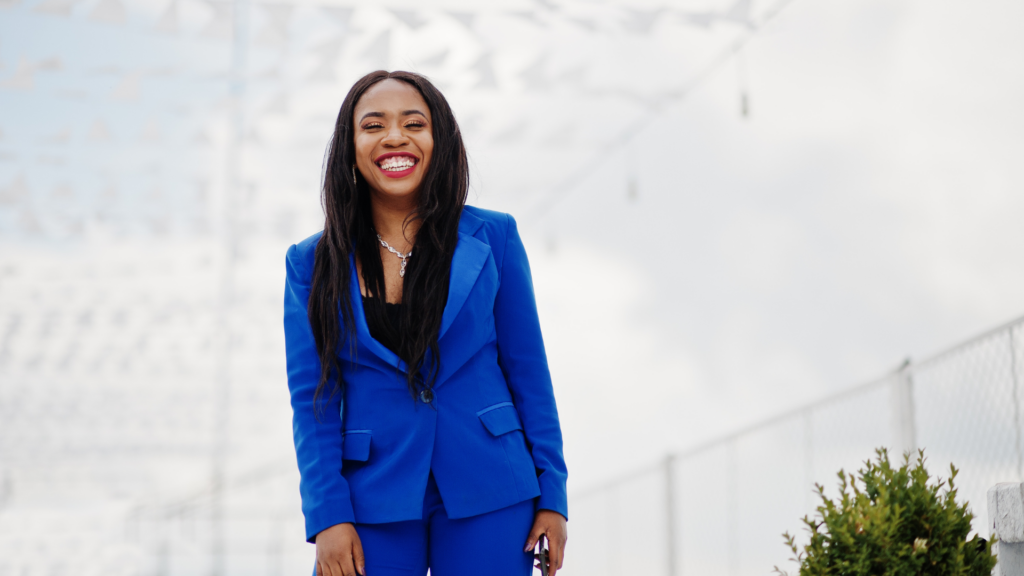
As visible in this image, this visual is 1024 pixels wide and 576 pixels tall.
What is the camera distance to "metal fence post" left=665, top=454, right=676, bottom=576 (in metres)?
6.22

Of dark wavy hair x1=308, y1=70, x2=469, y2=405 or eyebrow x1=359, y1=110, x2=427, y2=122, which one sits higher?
eyebrow x1=359, y1=110, x2=427, y2=122

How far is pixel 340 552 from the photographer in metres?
1.79

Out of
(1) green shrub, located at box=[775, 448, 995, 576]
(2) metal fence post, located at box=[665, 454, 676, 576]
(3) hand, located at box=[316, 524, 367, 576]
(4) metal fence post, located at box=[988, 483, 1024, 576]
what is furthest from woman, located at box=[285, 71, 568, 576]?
(2) metal fence post, located at box=[665, 454, 676, 576]

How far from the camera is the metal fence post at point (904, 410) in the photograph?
425 centimetres

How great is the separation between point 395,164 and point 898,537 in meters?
1.20

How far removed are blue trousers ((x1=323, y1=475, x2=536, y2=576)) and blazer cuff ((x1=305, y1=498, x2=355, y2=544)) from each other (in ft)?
0.17

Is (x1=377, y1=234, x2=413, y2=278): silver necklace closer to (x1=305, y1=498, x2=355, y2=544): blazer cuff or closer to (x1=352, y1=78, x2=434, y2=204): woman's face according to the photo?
(x1=352, y1=78, x2=434, y2=204): woman's face

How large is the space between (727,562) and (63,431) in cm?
1709

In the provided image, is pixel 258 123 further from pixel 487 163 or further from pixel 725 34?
pixel 725 34

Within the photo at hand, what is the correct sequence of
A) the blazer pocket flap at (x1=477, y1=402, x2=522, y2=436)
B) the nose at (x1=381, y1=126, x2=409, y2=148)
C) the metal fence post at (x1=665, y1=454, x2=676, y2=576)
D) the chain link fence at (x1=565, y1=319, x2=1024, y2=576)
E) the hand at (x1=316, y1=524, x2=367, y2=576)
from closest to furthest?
the hand at (x1=316, y1=524, x2=367, y2=576)
the blazer pocket flap at (x1=477, y1=402, x2=522, y2=436)
the nose at (x1=381, y1=126, x2=409, y2=148)
the chain link fence at (x1=565, y1=319, x2=1024, y2=576)
the metal fence post at (x1=665, y1=454, x2=676, y2=576)

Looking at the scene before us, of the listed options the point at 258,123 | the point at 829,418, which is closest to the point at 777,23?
the point at 829,418

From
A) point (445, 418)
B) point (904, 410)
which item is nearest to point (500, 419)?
point (445, 418)

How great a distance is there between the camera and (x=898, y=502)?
206 centimetres

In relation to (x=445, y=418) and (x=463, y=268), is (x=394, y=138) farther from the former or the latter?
(x=445, y=418)
